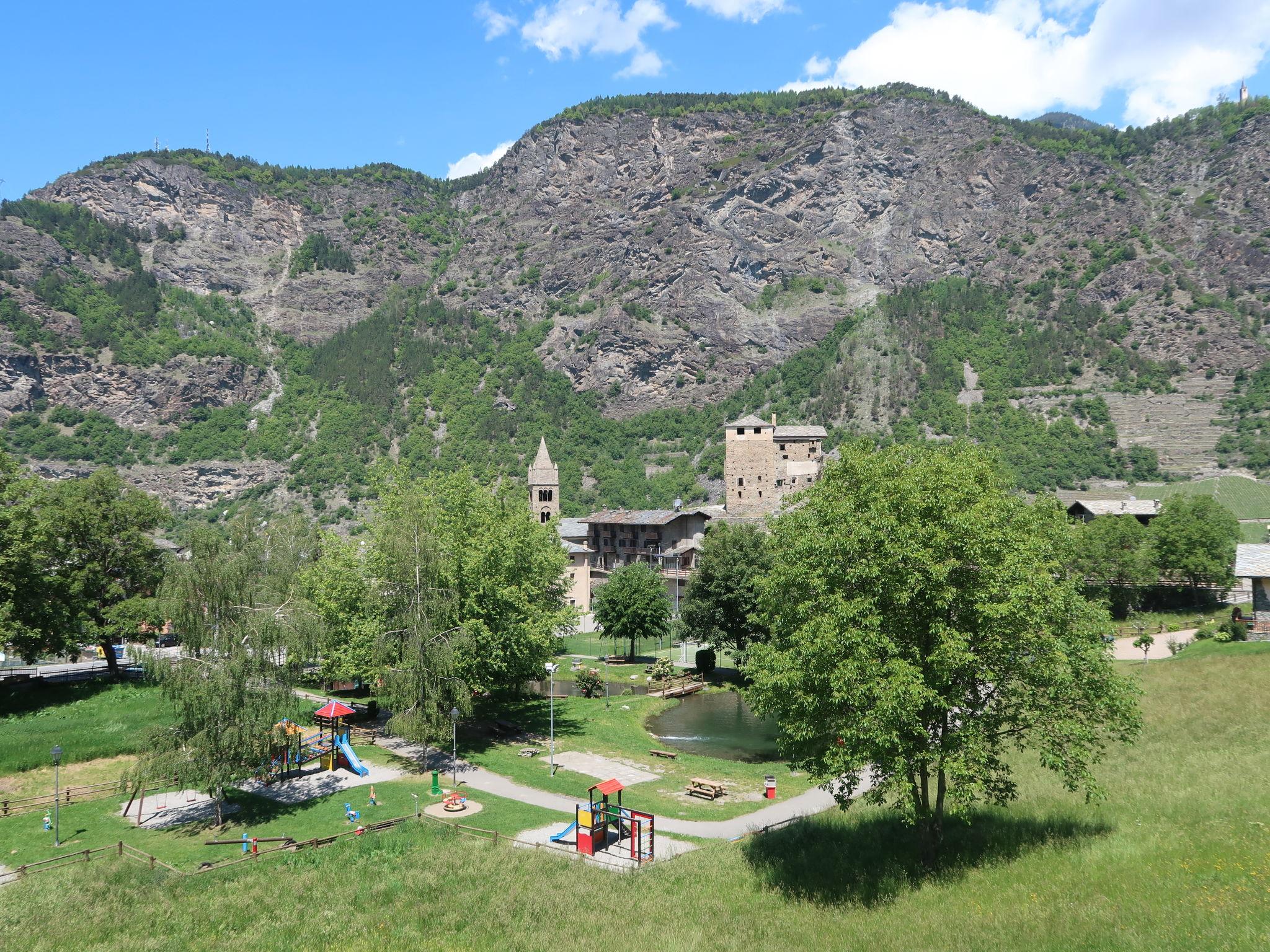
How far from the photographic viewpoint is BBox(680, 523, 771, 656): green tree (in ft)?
178

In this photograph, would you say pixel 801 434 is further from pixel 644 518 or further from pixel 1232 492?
pixel 1232 492

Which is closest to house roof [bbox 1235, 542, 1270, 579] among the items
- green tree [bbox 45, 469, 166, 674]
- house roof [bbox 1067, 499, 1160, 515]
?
house roof [bbox 1067, 499, 1160, 515]

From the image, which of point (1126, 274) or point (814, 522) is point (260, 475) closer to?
point (814, 522)

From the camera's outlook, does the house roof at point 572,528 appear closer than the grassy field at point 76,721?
No

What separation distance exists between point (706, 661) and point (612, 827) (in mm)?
32118

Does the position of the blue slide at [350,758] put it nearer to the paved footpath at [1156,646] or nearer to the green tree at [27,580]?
the green tree at [27,580]

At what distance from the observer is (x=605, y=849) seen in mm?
24500

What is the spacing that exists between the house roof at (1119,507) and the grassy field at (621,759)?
62043mm

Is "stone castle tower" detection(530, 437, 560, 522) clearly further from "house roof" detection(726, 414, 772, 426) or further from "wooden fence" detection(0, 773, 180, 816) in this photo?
"wooden fence" detection(0, 773, 180, 816)

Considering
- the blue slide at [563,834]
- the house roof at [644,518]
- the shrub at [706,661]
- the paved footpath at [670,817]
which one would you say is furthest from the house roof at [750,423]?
the blue slide at [563,834]

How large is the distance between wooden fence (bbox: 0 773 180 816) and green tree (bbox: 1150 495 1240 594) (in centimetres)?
7106

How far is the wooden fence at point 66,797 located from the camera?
28734 millimetres

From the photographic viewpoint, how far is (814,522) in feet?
73.5

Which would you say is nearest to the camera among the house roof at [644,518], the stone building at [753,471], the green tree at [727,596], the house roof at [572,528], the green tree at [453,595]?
the green tree at [453,595]
